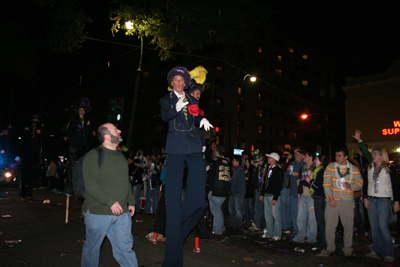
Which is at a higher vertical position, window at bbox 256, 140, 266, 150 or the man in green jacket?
window at bbox 256, 140, 266, 150

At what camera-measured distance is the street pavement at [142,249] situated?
4.43m

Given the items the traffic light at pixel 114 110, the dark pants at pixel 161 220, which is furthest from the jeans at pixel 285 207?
the traffic light at pixel 114 110

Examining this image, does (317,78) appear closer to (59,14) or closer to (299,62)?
(299,62)

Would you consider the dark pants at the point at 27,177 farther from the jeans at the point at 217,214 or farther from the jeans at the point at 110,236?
the jeans at the point at 110,236

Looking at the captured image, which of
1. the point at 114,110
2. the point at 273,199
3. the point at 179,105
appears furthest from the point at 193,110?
the point at 114,110

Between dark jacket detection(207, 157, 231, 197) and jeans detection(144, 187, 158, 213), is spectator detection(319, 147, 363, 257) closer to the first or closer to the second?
dark jacket detection(207, 157, 231, 197)

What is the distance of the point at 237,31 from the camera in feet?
37.0

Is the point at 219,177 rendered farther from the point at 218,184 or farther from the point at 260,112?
the point at 260,112

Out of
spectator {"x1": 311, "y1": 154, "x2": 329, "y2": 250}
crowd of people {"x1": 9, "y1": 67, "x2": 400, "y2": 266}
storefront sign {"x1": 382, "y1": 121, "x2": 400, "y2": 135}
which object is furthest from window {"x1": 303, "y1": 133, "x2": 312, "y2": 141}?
spectator {"x1": 311, "y1": 154, "x2": 329, "y2": 250}

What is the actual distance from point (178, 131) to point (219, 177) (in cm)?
412

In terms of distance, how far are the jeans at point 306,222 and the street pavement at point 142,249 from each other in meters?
0.32

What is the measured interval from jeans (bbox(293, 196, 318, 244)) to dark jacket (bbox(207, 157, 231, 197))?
1.85 meters

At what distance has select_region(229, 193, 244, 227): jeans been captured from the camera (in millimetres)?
8664

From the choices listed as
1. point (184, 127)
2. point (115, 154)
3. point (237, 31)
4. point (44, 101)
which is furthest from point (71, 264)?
point (44, 101)
